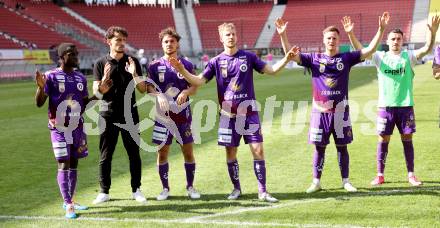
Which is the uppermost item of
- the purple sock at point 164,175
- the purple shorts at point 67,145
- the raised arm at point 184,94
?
the raised arm at point 184,94

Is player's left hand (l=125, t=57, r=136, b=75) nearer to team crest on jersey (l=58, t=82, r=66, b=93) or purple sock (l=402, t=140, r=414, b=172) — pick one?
team crest on jersey (l=58, t=82, r=66, b=93)

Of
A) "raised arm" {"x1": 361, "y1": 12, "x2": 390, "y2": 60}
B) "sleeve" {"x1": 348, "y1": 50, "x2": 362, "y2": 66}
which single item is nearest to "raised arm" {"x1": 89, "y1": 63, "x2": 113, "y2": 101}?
"sleeve" {"x1": 348, "y1": 50, "x2": 362, "y2": 66}

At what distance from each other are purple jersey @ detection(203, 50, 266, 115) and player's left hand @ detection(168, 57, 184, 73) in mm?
440

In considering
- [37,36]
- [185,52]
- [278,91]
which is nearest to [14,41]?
[37,36]

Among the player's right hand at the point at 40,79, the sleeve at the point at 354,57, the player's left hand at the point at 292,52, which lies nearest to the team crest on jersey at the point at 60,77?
the player's right hand at the point at 40,79

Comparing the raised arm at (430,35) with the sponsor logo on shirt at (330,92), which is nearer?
the sponsor logo on shirt at (330,92)

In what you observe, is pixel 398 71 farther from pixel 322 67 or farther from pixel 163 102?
pixel 163 102

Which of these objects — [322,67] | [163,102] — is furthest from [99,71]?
[322,67]

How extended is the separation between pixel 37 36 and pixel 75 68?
3800 centimetres

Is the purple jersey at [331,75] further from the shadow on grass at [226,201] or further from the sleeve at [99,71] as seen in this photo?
the sleeve at [99,71]

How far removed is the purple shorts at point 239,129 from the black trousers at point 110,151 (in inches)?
44.4

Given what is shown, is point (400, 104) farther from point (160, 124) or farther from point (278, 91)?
point (278, 91)

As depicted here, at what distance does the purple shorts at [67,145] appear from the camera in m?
6.03

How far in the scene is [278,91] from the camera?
72.0 ft
